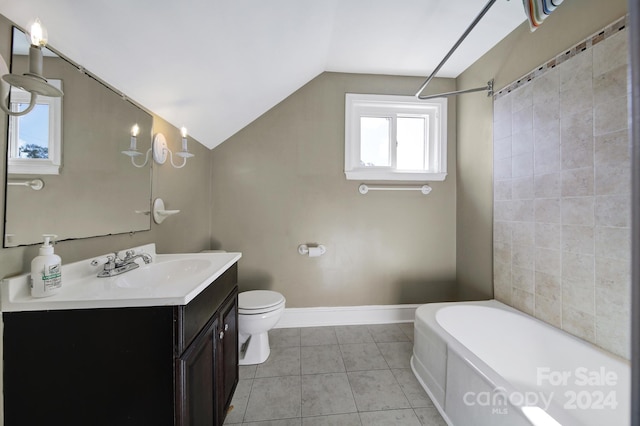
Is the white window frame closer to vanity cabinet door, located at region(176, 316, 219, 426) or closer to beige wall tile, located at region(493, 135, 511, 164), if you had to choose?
vanity cabinet door, located at region(176, 316, 219, 426)

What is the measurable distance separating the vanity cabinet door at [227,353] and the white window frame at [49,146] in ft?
3.01

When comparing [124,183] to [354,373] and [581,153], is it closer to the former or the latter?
[354,373]

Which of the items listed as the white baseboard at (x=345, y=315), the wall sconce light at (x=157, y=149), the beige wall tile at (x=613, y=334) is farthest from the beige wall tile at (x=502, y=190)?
the wall sconce light at (x=157, y=149)

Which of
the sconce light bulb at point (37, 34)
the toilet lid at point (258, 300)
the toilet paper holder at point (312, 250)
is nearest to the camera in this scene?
the sconce light bulb at point (37, 34)

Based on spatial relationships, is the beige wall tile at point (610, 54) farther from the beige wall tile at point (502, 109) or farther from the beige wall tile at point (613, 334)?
the beige wall tile at point (613, 334)

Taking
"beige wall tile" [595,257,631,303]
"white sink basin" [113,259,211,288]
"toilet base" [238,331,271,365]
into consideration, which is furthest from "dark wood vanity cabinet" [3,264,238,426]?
"beige wall tile" [595,257,631,303]

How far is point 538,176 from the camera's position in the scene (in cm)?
163

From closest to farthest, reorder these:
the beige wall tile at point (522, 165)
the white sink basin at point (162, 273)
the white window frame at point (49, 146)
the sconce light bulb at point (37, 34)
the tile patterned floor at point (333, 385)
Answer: the sconce light bulb at point (37, 34)
the white window frame at point (49, 146)
the white sink basin at point (162, 273)
the tile patterned floor at point (333, 385)
the beige wall tile at point (522, 165)

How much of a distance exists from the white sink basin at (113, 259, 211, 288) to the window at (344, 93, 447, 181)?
149 centimetres

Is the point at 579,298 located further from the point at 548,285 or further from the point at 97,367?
the point at 97,367

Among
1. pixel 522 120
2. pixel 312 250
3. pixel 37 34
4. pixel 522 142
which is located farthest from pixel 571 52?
pixel 37 34

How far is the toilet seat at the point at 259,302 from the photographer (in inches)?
69.5

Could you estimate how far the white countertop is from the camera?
0.85 meters

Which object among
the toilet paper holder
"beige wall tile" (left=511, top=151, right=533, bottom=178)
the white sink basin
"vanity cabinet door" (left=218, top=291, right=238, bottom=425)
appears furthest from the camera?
the toilet paper holder
